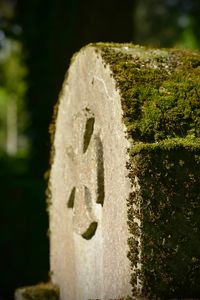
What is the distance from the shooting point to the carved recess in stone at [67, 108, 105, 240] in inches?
126

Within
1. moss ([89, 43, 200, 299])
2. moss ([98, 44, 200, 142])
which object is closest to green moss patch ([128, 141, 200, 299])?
moss ([89, 43, 200, 299])

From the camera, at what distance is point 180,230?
2754mm

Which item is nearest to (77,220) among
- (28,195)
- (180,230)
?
(180,230)

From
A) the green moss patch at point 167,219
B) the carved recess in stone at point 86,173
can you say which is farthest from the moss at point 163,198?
the carved recess in stone at point 86,173

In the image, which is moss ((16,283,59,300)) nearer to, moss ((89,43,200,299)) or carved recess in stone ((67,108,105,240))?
carved recess in stone ((67,108,105,240))

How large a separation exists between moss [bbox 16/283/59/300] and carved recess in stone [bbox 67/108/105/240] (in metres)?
0.75

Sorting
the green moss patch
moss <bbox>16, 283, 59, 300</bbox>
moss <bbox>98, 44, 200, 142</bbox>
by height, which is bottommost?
moss <bbox>16, 283, 59, 300</bbox>

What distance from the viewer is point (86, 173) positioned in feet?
11.1

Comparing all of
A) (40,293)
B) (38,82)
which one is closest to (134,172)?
(40,293)

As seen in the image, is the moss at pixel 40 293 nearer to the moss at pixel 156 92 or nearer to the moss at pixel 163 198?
the moss at pixel 163 198

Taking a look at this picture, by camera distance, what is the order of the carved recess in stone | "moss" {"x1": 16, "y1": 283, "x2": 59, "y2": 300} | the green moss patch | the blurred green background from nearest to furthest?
the green moss patch < the carved recess in stone < "moss" {"x1": 16, "y1": 283, "x2": 59, "y2": 300} < the blurred green background

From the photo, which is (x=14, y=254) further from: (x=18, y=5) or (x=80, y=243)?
(x=18, y=5)

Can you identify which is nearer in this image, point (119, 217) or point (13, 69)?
point (119, 217)

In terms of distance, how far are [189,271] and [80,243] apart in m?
1.00
